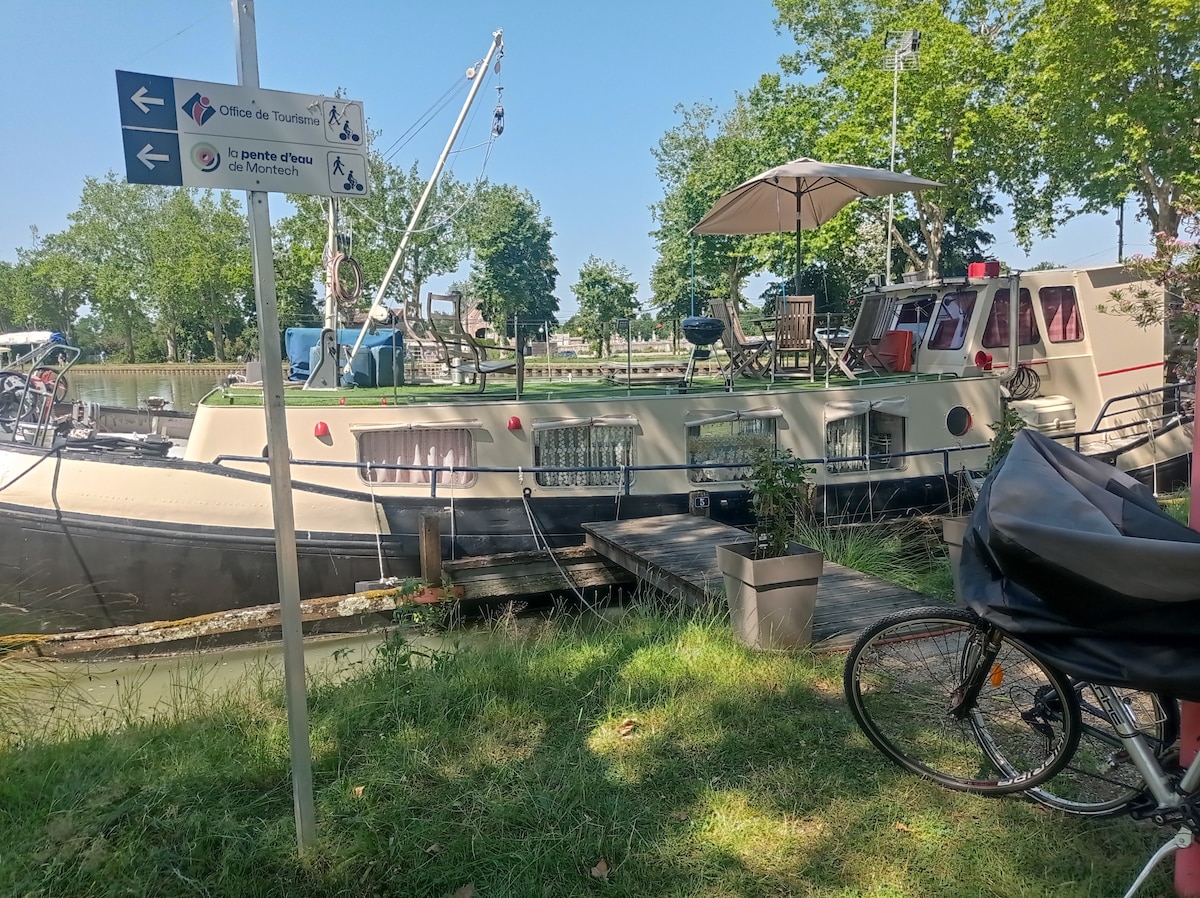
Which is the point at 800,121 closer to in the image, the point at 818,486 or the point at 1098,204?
the point at 1098,204

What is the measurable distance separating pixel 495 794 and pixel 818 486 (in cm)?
589

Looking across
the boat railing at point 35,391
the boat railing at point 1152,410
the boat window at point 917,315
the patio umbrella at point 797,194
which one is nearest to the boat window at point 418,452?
the boat railing at point 35,391

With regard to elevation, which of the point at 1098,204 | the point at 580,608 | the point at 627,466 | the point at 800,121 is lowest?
the point at 580,608

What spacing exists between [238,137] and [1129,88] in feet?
67.5

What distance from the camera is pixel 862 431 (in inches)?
336

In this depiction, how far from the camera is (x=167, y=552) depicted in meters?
7.02

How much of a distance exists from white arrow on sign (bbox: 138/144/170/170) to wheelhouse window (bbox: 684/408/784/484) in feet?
19.7

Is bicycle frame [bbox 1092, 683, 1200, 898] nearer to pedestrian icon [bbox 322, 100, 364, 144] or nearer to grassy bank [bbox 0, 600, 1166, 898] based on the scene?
grassy bank [bbox 0, 600, 1166, 898]

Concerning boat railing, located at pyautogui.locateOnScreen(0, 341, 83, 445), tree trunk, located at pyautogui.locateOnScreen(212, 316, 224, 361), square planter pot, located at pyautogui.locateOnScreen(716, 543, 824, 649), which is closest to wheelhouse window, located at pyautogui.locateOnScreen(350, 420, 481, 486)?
boat railing, located at pyautogui.locateOnScreen(0, 341, 83, 445)

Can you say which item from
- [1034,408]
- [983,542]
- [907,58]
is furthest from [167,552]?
[907,58]

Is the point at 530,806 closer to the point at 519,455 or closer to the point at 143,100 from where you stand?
the point at 143,100

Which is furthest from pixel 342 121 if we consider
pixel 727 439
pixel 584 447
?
pixel 727 439

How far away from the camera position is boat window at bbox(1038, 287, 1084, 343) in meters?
9.42

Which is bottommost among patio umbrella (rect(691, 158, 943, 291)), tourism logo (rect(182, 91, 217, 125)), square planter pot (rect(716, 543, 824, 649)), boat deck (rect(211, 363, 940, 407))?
square planter pot (rect(716, 543, 824, 649))
